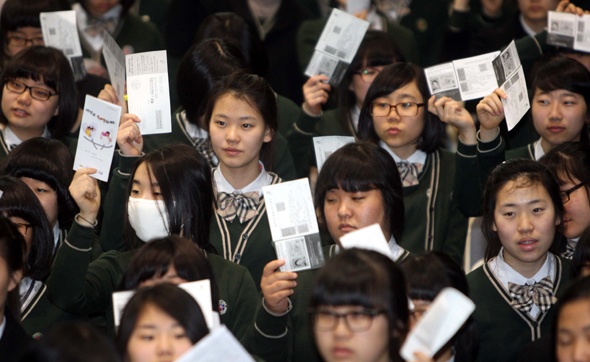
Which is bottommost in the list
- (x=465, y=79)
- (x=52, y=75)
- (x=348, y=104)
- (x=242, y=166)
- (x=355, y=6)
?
(x=242, y=166)

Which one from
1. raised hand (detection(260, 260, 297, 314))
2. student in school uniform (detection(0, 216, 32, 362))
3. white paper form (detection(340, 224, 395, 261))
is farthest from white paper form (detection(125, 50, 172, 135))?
white paper form (detection(340, 224, 395, 261))

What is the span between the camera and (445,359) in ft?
10.0

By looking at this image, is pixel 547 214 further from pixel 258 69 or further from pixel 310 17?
pixel 310 17

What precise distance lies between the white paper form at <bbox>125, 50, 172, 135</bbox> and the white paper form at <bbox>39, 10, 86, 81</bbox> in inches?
38.0

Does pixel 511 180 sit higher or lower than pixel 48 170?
lower

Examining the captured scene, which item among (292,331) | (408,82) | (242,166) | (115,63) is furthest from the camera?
(408,82)

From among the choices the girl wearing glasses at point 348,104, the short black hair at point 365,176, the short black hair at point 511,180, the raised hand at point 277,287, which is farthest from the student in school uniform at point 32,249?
the short black hair at point 511,180

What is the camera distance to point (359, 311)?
2.57 meters

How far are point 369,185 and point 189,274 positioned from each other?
104 centimetres

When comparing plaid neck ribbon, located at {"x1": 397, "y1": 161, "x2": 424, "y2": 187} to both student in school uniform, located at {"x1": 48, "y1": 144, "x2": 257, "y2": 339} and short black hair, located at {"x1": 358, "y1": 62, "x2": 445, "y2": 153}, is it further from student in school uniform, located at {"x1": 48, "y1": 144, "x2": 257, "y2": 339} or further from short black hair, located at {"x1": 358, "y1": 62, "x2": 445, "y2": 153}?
student in school uniform, located at {"x1": 48, "y1": 144, "x2": 257, "y2": 339}

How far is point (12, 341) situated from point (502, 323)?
2.06 metres

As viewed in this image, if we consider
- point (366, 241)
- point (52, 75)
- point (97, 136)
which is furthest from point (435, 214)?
point (52, 75)

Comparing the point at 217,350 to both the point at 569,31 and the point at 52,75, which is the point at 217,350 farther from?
the point at 569,31

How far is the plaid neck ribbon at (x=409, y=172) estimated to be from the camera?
434 centimetres
